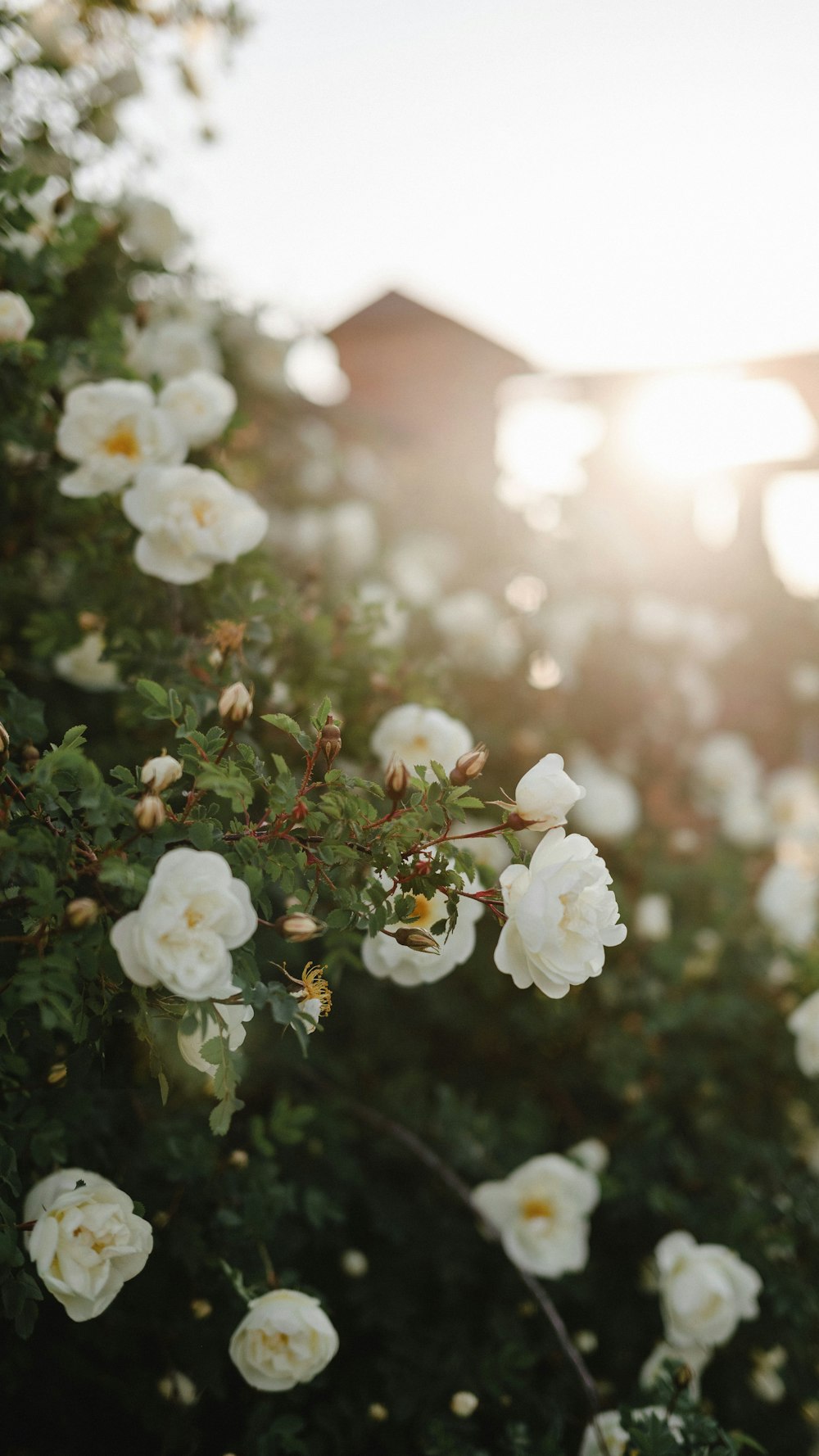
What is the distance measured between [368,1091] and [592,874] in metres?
1.17

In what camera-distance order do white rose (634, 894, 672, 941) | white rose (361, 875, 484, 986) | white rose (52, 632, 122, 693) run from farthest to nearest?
white rose (634, 894, 672, 941), white rose (52, 632, 122, 693), white rose (361, 875, 484, 986)

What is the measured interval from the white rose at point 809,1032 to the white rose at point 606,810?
2.46 ft

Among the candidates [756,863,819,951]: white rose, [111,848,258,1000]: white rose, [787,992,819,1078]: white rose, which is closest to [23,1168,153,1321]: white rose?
[111,848,258,1000]: white rose

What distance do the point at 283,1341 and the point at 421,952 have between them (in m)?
0.50

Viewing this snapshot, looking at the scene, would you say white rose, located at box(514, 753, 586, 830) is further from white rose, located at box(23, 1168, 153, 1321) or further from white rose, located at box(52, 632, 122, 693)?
white rose, located at box(52, 632, 122, 693)

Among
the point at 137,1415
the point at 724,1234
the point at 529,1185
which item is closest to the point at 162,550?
the point at 529,1185

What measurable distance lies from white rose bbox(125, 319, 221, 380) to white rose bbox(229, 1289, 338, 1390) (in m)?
1.50

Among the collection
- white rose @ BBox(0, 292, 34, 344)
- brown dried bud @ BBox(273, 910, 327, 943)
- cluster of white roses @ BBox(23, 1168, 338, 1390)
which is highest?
white rose @ BBox(0, 292, 34, 344)

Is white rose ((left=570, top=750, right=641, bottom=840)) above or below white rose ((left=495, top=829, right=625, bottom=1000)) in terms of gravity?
below

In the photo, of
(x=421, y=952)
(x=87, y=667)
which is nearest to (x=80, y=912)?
(x=421, y=952)

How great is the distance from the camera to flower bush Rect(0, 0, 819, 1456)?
0.84m

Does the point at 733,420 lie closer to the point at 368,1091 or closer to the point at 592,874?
the point at 368,1091

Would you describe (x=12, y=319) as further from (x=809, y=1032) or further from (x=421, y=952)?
(x=809, y=1032)

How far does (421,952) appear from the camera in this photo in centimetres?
96
